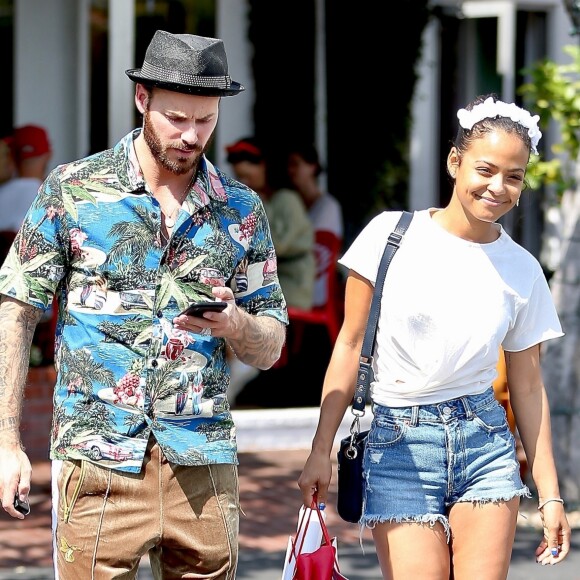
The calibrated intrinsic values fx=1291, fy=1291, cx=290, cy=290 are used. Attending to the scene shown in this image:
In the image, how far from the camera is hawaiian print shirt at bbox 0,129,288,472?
327 cm

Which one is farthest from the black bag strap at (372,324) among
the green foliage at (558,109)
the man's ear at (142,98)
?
the green foliage at (558,109)

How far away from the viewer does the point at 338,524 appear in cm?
679

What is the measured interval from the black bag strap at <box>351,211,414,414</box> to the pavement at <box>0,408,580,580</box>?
49.4 inches

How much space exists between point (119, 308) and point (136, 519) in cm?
54

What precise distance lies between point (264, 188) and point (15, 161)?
169cm

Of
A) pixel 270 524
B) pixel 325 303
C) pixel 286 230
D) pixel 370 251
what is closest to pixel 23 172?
pixel 286 230

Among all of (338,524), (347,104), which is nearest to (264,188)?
(347,104)

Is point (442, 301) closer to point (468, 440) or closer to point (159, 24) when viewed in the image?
point (468, 440)

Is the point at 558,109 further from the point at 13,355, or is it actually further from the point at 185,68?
the point at 13,355

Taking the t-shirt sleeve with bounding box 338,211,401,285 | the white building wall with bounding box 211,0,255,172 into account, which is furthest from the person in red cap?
the t-shirt sleeve with bounding box 338,211,401,285

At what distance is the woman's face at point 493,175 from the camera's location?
3555 mm

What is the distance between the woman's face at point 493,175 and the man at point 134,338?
72cm

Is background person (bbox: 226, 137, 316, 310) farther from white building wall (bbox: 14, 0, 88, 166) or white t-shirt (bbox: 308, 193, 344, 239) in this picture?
white building wall (bbox: 14, 0, 88, 166)

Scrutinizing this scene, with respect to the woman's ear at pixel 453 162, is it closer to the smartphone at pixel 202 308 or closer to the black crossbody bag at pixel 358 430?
the black crossbody bag at pixel 358 430
